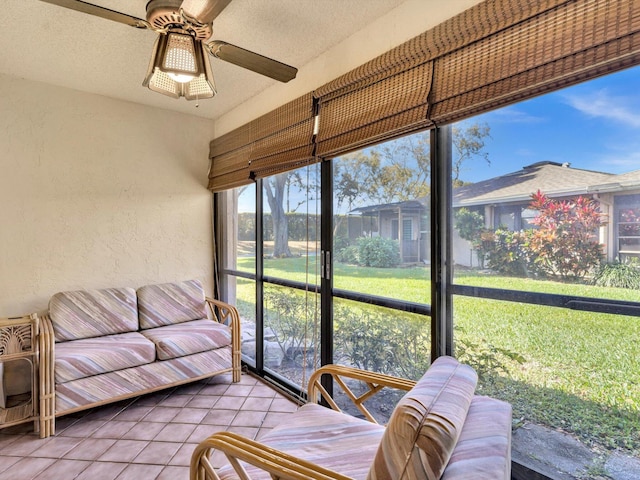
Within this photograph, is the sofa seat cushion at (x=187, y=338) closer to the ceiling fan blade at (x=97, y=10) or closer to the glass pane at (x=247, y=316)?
the glass pane at (x=247, y=316)

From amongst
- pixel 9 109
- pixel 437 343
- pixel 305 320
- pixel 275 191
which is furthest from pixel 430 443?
pixel 9 109

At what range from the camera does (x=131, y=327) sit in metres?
2.93

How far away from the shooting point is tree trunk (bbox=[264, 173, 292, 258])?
9.57 feet

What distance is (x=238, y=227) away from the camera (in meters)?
3.58

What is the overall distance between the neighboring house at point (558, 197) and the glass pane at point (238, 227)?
2.10 metres

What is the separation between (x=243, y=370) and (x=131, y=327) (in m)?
1.09

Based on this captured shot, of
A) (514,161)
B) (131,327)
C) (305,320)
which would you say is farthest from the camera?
(131,327)

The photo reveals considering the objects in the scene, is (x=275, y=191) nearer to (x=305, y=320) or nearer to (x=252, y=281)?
(x=252, y=281)

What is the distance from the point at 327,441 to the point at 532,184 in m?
1.39

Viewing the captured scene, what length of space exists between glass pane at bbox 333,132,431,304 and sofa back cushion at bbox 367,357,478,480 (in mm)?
868

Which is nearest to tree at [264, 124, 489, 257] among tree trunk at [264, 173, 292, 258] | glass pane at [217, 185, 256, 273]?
tree trunk at [264, 173, 292, 258]

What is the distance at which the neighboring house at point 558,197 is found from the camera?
120 centimetres

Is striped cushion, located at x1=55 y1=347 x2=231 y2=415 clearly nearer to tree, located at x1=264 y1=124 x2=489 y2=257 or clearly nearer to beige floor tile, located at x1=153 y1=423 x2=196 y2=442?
beige floor tile, located at x1=153 y1=423 x2=196 y2=442

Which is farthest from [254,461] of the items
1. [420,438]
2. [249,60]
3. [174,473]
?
[249,60]
